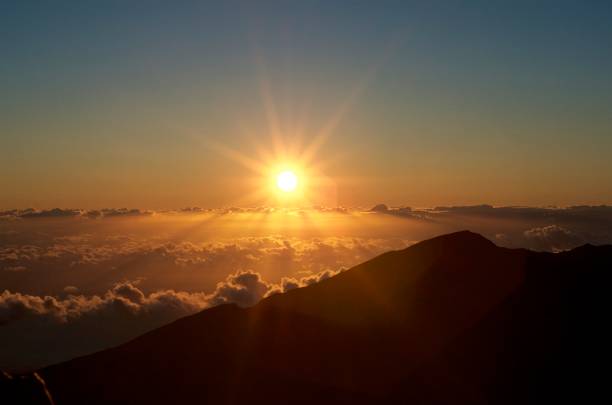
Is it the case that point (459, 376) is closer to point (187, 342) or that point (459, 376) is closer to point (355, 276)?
point (355, 276)

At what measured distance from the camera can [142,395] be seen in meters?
65.1

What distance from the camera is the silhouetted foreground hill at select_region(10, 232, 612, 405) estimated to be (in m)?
57.8

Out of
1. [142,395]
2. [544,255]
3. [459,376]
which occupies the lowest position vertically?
[142,395]

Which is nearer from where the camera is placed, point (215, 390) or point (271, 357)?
point (215, 390)

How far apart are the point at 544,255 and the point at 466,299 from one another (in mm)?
13614

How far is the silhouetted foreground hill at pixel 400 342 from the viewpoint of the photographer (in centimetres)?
5781

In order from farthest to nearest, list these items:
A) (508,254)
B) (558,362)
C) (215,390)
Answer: (508,254) → (215,390) → (558,362)

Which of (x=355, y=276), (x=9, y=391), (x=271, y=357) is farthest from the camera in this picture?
(x=355, y=276)

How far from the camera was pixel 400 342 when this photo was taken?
64.7m

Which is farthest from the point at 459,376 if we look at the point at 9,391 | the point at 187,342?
the point at 9,391

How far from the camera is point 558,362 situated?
191ft

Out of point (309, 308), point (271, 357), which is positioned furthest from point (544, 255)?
point (271, 357)

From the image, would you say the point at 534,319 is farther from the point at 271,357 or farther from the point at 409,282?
the point at 271,357

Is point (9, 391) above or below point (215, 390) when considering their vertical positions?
above
